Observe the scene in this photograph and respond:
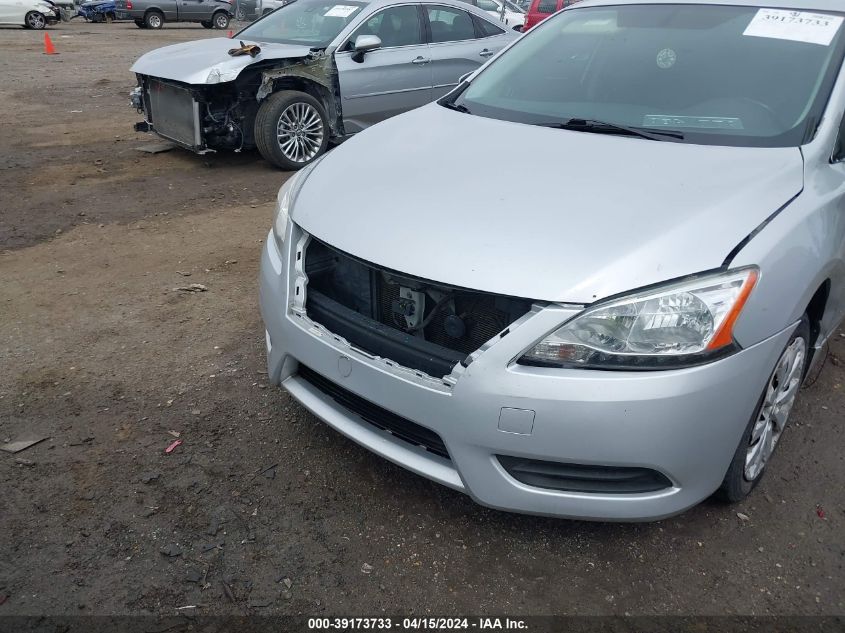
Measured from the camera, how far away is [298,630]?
2090mm

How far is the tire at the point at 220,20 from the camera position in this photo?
24.1m

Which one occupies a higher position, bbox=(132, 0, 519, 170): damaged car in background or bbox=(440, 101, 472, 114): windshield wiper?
bbox=(440, 101, 472, 114): windshield wiper

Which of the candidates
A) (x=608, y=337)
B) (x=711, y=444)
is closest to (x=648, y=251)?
(x=608, y=337)

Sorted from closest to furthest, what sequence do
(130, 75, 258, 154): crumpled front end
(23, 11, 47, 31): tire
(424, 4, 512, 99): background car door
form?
(130, 75, 258, 154): crumpled front end < (424, 4, 512, 99): background car door < (23, 11, 47, 31): tire

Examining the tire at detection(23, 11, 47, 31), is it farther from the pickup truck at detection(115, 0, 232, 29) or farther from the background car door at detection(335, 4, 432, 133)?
the background car door at detection(335, 4, 432, 133)

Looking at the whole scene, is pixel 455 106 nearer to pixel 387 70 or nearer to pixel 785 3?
pixel 785 3

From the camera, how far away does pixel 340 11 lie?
7234 mm

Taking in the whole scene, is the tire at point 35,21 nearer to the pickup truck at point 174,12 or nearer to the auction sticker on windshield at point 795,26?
the pickup truck at point 174,12

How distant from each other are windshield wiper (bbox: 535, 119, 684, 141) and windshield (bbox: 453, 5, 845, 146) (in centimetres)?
1

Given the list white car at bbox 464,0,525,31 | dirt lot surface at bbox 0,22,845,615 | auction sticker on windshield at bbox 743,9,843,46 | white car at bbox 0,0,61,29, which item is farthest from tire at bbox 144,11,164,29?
auction sticker on windshield at bbox 743,9,843,46

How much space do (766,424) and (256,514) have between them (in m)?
1.87

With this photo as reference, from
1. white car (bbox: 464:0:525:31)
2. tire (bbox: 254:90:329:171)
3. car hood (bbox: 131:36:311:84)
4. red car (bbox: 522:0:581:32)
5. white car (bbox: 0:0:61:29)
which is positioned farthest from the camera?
white car (bbox: 0:0:61:29)

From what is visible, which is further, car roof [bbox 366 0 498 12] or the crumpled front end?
car roof [bbox 366 0 498 12]

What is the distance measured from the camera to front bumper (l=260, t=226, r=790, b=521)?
1984 mm
